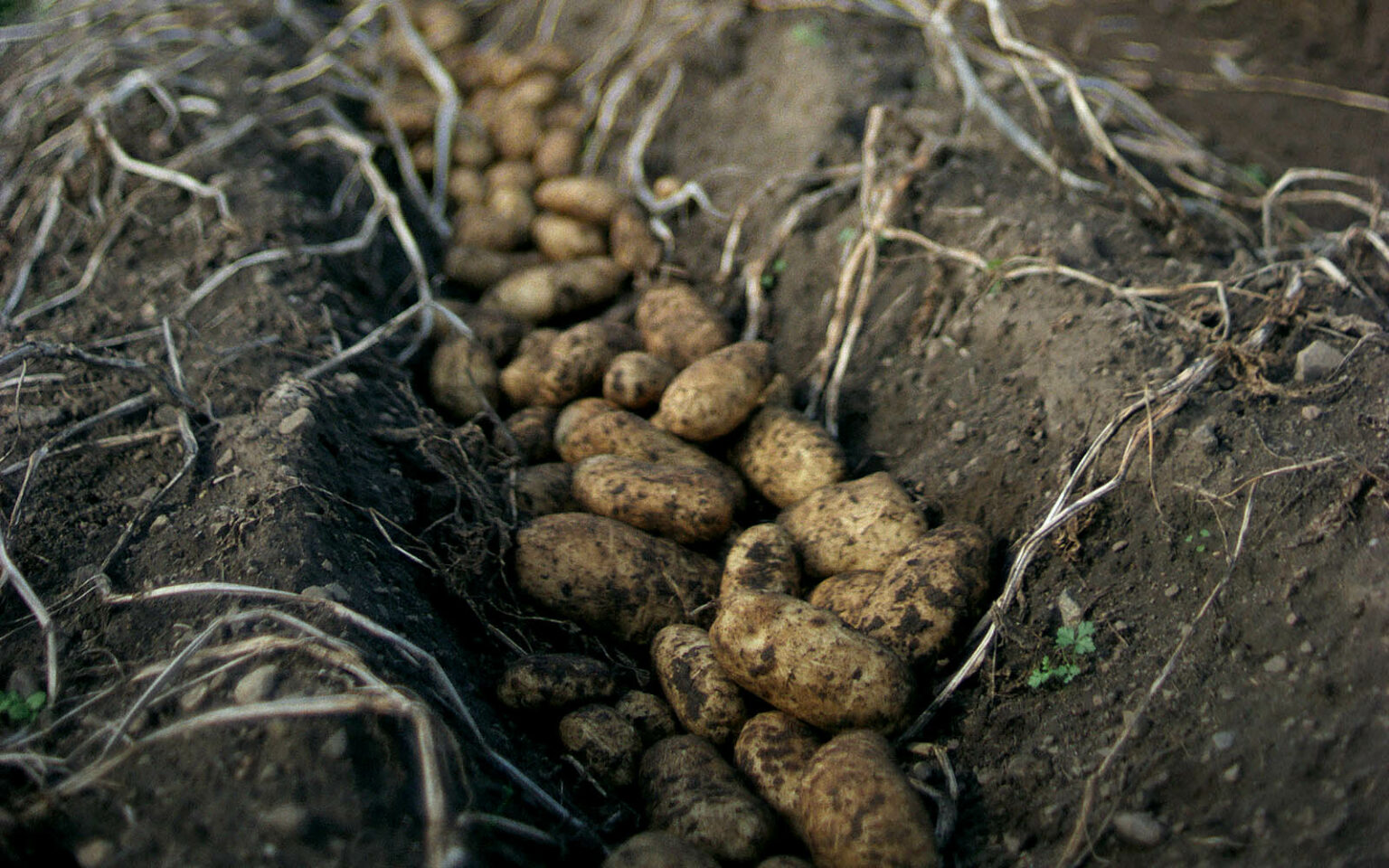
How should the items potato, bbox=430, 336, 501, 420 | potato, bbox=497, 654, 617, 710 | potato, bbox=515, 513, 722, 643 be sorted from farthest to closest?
1. potato, bbox=430, 336, 501, 420
2. potato, bbox=515, 513, 722, 643
3. potato, bbox=497, 654, 617, 710

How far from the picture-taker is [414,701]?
1.58 metres

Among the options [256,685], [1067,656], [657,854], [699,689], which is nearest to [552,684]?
[699,689]

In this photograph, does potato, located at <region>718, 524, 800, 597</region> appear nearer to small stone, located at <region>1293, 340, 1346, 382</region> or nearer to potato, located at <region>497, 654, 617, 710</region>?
potato, located at <region>497, 654, 617, 710</region>

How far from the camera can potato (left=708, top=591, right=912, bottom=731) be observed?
182cm

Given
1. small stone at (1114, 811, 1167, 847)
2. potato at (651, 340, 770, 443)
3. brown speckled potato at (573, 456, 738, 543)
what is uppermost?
potato at (651, 340, 770, 443)

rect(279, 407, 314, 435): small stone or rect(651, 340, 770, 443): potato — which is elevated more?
rect(279, 407, 314, 435): small stone

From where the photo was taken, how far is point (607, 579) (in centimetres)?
217

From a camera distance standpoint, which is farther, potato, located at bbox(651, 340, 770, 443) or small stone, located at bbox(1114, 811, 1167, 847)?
potato, located at bbox(651, 340, 770, 443)

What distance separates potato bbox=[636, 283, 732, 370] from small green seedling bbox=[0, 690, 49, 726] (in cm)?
181

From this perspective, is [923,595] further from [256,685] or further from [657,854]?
[256,685]

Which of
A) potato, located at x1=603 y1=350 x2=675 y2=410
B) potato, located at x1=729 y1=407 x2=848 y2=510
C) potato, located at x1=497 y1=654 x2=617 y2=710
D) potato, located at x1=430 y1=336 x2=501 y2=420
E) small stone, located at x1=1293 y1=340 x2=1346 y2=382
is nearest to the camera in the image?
potato, located at x1=497 y1=654 x2=617 y2=710

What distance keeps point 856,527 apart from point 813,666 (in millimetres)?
494

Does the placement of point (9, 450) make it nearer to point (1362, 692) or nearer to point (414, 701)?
point (414, 701)

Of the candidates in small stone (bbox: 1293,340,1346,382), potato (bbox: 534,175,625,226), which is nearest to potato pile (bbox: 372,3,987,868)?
potato (bbox: 534,175,625,226)
